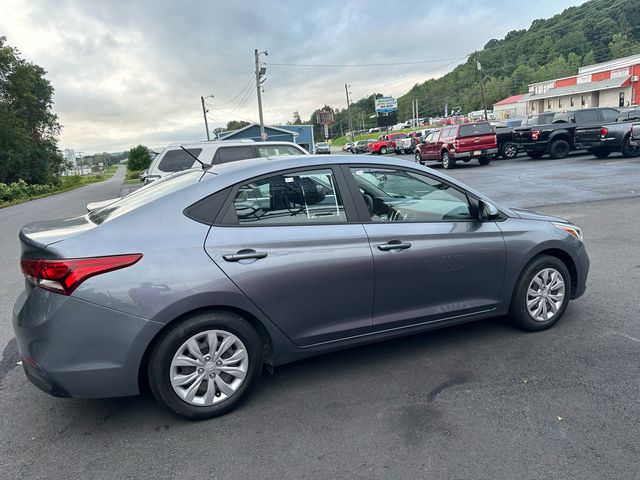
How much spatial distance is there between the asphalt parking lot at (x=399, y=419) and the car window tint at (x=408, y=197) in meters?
1.14

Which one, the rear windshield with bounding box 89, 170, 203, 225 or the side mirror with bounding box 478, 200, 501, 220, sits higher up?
the rear windshield with bounding box 89, 170, 203, 225

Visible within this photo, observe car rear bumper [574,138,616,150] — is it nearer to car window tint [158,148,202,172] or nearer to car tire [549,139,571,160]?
car tire [549,139,571,160]

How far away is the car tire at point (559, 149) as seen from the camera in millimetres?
19172

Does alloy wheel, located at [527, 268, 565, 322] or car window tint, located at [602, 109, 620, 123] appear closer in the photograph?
alloy wheel, located at [527, 268, 565, 322]

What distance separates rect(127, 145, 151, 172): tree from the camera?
57.2 meters

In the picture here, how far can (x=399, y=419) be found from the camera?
2828 millimetres

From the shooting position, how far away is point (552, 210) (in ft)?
30.9

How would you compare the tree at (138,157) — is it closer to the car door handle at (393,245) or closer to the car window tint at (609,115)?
the car window tint at (609,115)

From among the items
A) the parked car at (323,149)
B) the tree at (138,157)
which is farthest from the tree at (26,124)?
the parked car at (323,149)

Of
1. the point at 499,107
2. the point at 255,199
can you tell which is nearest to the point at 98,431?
the point at 255,199

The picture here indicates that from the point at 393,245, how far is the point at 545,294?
1667 mm

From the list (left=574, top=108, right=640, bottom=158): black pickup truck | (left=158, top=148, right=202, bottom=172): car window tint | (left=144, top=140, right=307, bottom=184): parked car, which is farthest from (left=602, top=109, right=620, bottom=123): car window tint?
(left=158, top=148, right=202, bottom=172): car window tint

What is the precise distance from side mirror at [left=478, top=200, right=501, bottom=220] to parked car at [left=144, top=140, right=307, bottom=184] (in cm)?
707

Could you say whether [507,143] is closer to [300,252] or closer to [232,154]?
[232,154]
